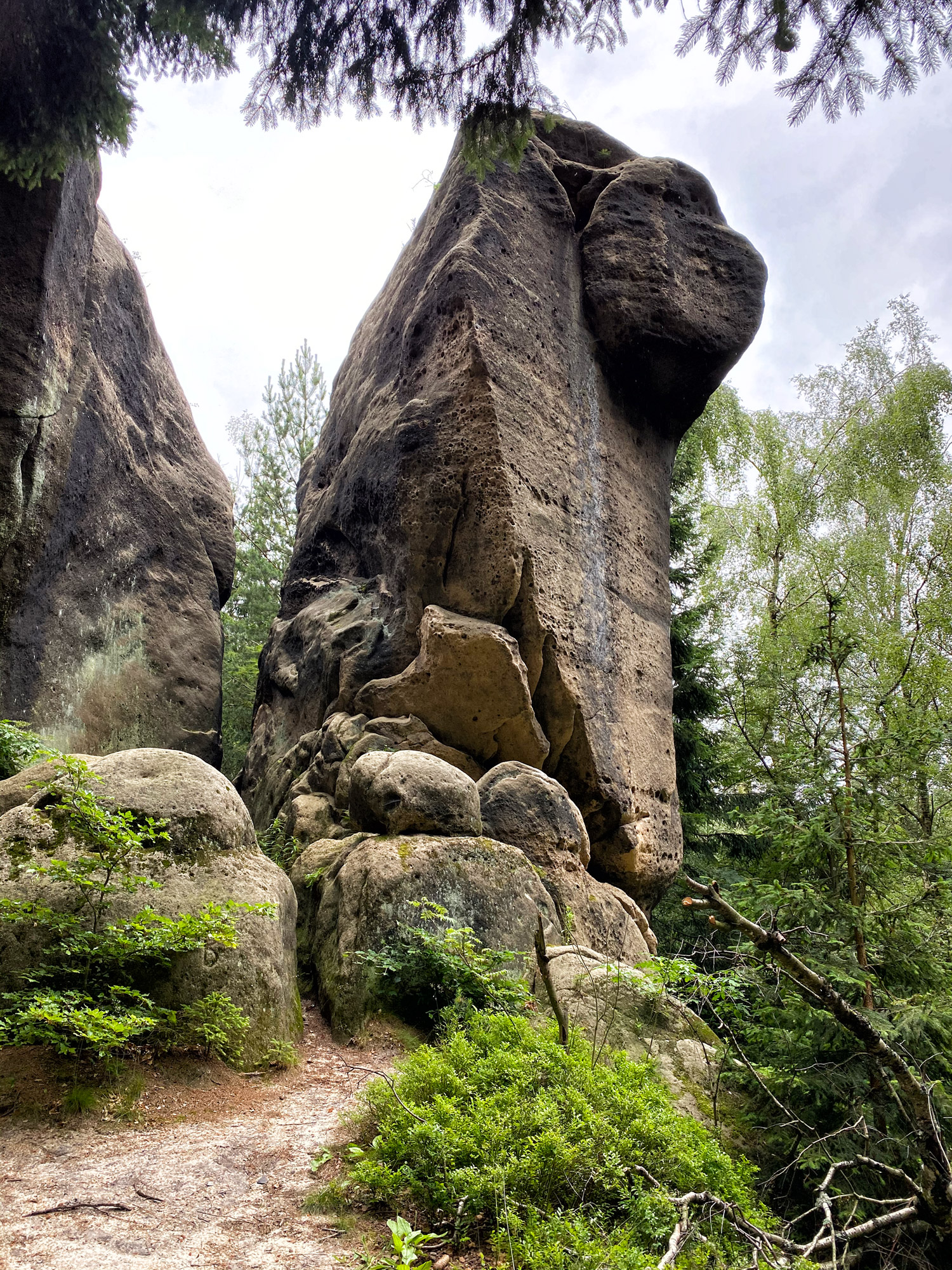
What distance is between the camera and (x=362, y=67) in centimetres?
507

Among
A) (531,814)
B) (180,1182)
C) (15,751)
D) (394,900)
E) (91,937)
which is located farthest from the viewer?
(531,814)

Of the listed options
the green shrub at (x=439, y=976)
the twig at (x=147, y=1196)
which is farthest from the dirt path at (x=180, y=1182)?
the green shrub at (x=439, y=976)

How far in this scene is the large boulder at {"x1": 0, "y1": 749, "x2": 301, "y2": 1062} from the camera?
4578 millimetres

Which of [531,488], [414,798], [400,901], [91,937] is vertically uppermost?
[531,488]

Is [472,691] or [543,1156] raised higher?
[472,691]

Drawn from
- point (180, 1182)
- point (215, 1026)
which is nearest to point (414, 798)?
point (215, 1026)

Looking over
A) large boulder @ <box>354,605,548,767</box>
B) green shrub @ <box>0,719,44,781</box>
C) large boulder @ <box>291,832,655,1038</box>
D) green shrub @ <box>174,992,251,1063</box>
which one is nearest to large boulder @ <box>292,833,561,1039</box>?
large boulder @ <box>291,832,655,1038</box>

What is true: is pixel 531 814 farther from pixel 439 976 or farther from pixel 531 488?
pixel 531 488

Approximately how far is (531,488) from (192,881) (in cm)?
637

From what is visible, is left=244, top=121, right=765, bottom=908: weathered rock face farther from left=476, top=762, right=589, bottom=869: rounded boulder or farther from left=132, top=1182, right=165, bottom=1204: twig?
left=132, top=1182, right=165, bottom=1204: twig

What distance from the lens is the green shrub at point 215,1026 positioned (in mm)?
Result: 4457

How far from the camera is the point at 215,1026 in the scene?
4.50 meters

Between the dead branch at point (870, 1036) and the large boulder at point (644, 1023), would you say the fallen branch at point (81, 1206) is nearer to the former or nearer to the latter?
the dead branch at point (870, 1036)

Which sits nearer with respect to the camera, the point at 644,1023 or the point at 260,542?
the point at 644,1023
